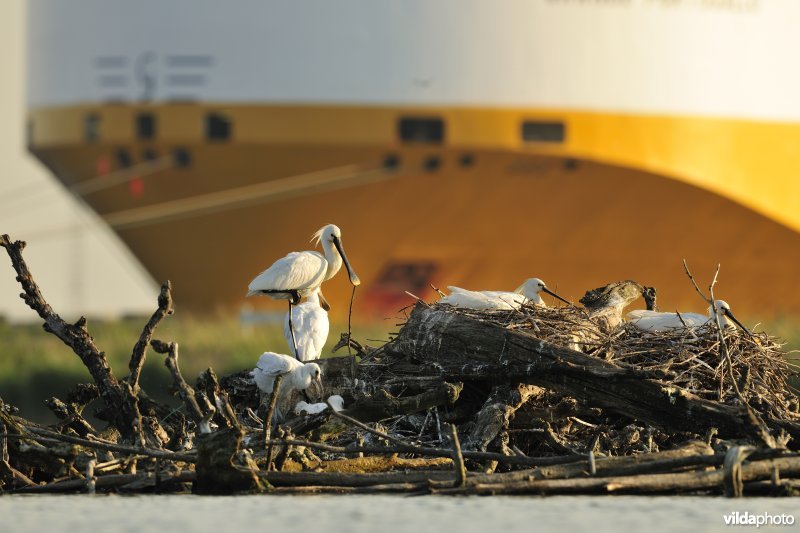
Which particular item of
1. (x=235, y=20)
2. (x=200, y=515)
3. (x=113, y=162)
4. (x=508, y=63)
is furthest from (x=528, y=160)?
(x=200, y=515)

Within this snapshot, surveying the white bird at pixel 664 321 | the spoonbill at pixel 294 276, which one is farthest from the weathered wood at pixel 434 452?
the spoonbill at pixel 294 276

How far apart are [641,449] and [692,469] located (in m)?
1.03

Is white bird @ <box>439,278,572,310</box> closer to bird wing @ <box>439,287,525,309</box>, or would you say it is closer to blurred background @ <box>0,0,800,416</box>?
bird wing @ <box>439,287,525,309</box>

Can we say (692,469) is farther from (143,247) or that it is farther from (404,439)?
(143,247)

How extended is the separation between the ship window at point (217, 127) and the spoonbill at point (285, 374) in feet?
66.7

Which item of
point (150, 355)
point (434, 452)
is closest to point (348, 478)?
point (434, 452)

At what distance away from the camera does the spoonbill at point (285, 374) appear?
11.8 meters

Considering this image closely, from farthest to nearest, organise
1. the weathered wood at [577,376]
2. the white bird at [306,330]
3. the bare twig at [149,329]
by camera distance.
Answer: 1. the white bird at [306,330]
2. the weathered wood at [577,376]
3. the bare twig at [149,329]

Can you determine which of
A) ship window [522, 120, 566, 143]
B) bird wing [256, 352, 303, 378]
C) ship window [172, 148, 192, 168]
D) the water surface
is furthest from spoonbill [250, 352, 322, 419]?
ship window [172, 148, 192, 168]

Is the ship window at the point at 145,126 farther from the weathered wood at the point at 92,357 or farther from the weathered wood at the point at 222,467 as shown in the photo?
the weathered wood at the point at 222,467

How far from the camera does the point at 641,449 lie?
1166cm

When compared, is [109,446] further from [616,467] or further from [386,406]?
[616,467]

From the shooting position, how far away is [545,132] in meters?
31.8

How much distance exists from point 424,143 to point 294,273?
17.0 m
